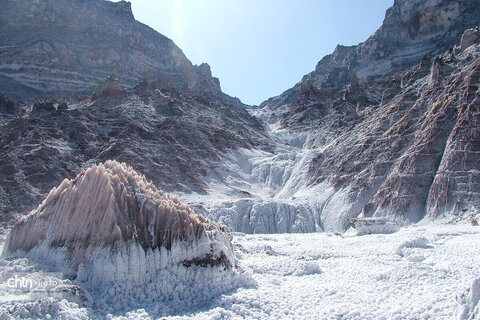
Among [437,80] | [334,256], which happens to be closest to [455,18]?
[437,80]

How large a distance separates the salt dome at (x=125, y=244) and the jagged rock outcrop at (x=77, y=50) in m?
83.1

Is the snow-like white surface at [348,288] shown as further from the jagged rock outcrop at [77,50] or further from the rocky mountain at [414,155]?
the jagged rock outcrop at [77,50]

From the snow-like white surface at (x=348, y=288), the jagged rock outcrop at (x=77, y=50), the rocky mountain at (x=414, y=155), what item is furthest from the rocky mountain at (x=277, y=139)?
the snow-like white surface at (x=348, y=288)

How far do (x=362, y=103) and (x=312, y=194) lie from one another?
135ft

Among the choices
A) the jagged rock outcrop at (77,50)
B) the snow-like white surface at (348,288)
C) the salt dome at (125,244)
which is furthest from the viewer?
the jagged rock outcrop at (77,50)

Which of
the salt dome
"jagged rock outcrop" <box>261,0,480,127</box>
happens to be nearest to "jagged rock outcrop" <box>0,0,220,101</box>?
"jagged rock outcrop" <box>261,0,480,127</box>

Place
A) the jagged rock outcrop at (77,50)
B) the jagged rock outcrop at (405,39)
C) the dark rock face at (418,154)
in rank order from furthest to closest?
the jagged rock outcrop at (405,39), the jagged rock outcrop at (77,50), the dark rock face at (418,154)

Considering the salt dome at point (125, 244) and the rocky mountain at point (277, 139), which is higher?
the rocky mountain at point (277, 139)

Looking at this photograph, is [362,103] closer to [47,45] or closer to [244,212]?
[244,212]

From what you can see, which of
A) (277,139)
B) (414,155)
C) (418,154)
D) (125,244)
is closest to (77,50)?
(277,139)

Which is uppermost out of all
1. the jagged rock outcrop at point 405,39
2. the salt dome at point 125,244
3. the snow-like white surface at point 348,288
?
the jagged rock outcrop at point 405,39

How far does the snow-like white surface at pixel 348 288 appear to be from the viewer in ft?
36.8

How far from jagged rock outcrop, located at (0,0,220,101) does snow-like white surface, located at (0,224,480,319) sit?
84931 millimetres

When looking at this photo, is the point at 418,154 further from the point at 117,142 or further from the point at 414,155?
the point at 117,142
